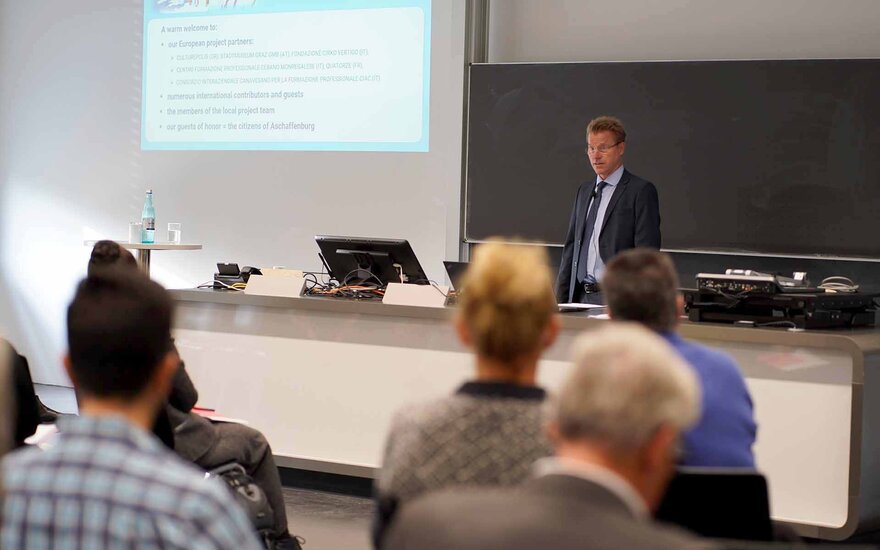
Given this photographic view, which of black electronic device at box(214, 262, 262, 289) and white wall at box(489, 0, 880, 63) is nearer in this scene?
black electronic device at box(214, 262, 262, 289)

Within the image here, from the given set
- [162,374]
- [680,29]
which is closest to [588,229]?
[680,29]

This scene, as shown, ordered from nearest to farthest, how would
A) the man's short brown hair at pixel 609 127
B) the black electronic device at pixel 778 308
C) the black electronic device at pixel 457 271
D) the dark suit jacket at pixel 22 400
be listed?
the dark suit jacket at pixel 22 400 → the black electronic device at pixel 778 308 → the black electronic device at pixel 457 271 → the man's short brown hair at pixel 609 127

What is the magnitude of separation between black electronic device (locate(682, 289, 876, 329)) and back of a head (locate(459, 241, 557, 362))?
2.18 meters

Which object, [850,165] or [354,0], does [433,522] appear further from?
[354,0]

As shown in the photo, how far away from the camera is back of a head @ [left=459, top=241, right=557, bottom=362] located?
1696 millimetres

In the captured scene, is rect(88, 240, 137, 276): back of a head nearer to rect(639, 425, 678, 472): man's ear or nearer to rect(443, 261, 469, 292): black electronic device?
rect(443, 261, 469, 292): black electronic device

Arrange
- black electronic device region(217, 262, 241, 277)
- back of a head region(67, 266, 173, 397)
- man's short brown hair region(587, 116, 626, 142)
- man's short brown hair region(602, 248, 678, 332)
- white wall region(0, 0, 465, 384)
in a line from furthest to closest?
white wall region(0, 0, 465, 384)
black electronic device region(217, 262, 241, 277)
man's short brown hair region(587, 116, 626, 142)
man's short brown hair region(602, 248, 678, 332)
back of a head region(67, 266, 173, 397)

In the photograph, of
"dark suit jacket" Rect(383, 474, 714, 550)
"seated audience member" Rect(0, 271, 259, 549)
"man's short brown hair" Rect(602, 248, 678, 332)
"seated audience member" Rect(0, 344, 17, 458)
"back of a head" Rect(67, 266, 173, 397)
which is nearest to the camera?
"dark suit jacket" Rect(383, 474, 714, 550)

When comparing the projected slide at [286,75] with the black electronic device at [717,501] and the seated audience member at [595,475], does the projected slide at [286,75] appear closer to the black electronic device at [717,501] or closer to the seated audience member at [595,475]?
the black electronic device at [717,501]

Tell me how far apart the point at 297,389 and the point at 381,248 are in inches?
27.3

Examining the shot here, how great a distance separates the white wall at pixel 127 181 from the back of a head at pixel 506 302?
4.53 metres

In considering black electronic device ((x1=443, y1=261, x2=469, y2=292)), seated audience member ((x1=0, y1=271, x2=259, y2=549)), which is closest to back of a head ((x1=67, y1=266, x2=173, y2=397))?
seated audience member ((x1=0, y1=271, x2=259, y2=549))

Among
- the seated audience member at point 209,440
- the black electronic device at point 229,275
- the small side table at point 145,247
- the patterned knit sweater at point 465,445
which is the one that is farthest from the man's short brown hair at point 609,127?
the patterned knit sweater at point 465,445

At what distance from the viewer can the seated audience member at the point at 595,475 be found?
3.72ft
